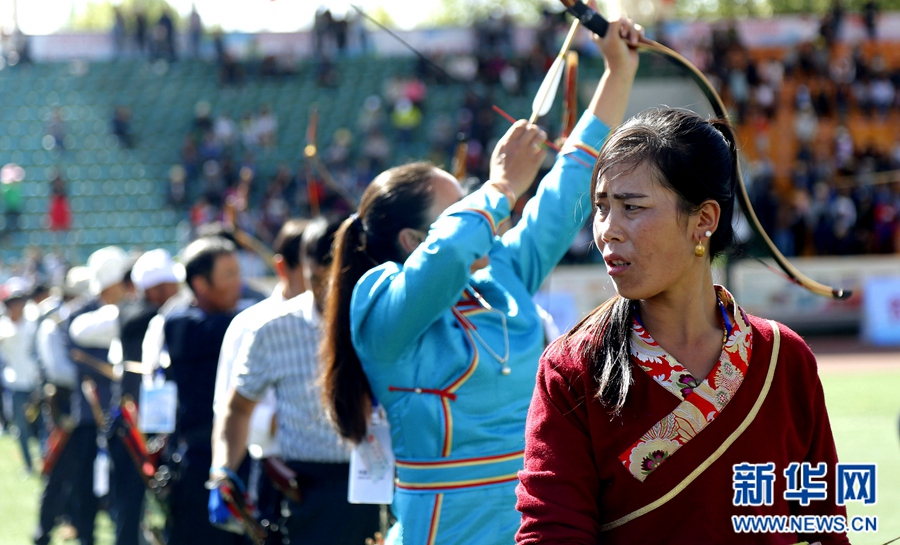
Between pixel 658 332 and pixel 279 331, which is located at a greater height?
pixel 658 332

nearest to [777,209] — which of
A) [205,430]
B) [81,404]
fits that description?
[81,404]

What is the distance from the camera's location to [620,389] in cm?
184

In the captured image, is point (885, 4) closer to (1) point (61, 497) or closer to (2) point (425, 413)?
(1) point (61, 497)

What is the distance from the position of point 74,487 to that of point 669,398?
20.0 feet

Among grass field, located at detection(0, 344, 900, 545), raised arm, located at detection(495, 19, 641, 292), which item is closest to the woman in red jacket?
raised arm, located at detection(495, 19, 641, 292)

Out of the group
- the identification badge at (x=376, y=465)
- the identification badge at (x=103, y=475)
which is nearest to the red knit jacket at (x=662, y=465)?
the identification badge at (x=376, y=465)

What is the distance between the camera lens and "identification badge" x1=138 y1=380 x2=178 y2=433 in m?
5.27

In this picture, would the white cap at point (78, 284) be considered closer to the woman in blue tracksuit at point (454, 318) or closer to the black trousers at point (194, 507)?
the black trousers at point (194, 507)

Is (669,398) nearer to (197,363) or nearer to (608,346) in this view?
(608,346)

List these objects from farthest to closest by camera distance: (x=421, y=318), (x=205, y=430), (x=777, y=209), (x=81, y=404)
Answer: (x=777, y=209) → (x=81, y=404) → (x=205, y=430) → (x=421, y=318)

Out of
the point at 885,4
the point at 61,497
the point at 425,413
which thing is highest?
the point at 885,4

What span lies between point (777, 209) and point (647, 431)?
71.7 ft

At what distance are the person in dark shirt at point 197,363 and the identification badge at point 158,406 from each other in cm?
24

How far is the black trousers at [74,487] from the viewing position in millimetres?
7070
